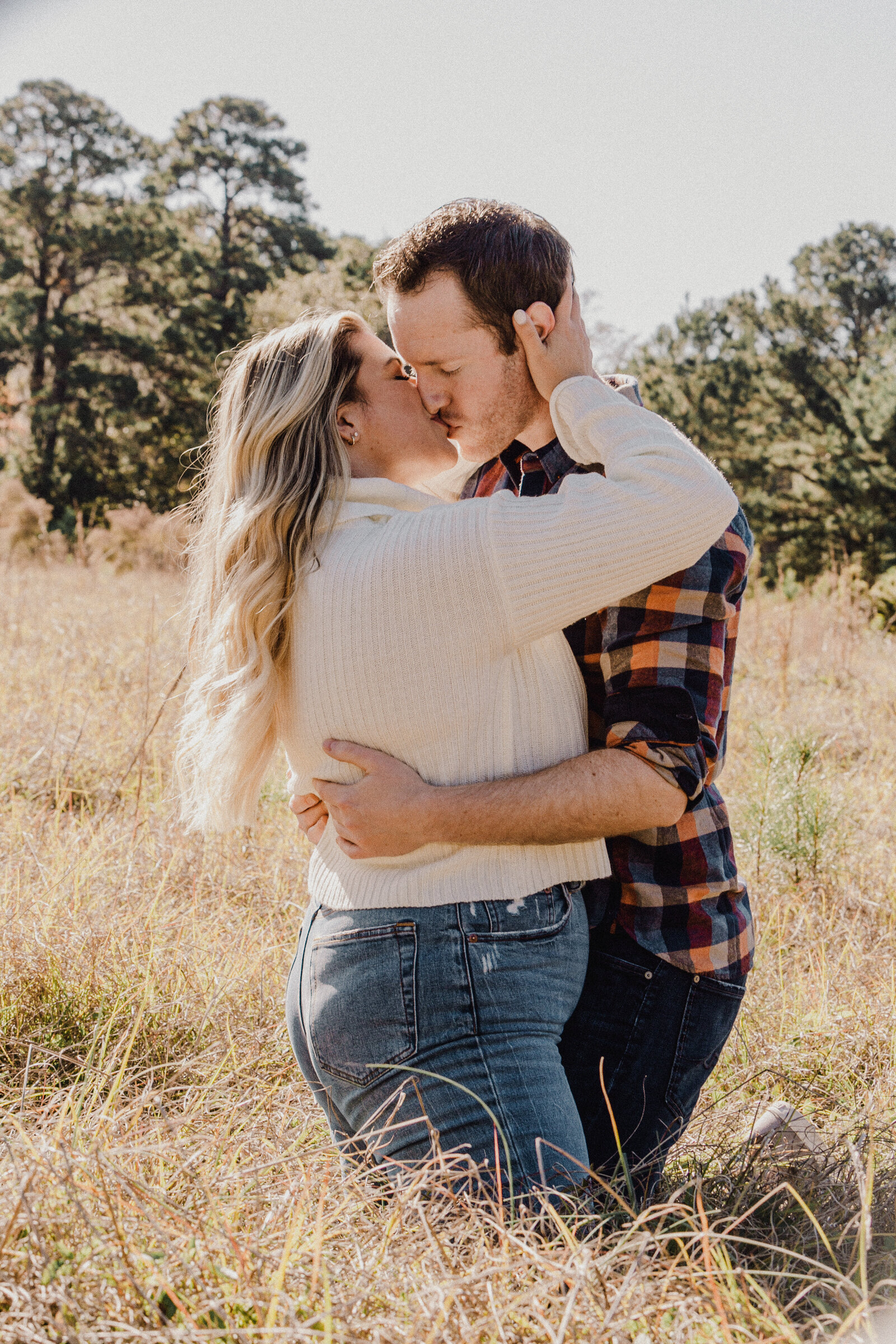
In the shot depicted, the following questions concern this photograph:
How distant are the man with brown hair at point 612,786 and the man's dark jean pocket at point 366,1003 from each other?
0.45 feet

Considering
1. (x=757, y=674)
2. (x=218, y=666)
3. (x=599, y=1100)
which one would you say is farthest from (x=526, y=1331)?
(x=757, y=674)

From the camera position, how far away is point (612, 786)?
150 centimetres

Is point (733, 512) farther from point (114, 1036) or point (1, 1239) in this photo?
point (114, 1036)

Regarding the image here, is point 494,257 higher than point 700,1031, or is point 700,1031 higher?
point 494,257

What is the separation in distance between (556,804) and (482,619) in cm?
30

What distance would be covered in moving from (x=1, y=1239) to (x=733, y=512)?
1401mm

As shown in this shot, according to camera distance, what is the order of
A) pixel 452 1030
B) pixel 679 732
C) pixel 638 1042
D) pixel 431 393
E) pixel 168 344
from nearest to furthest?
pixel 452 1030, pixel 679 732, pixel 638 1042, pixel 431 393, pixel 168 344

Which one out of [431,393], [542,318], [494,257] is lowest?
[431,393]

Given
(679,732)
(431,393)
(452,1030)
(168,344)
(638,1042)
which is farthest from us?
(168,344)

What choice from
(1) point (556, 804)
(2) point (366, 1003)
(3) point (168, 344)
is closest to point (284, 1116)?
(2) point (366, 1003)

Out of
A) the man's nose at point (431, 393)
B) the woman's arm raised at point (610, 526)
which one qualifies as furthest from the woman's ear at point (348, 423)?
the woman's arm raised at point (610, 526)

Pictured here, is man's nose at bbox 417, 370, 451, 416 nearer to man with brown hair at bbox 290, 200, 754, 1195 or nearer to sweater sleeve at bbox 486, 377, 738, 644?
man with brown hair at bbox 290, 200, 754, 1195

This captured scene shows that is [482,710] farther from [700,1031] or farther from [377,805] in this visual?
[700,1031]

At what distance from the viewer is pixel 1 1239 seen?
46.1 inches
